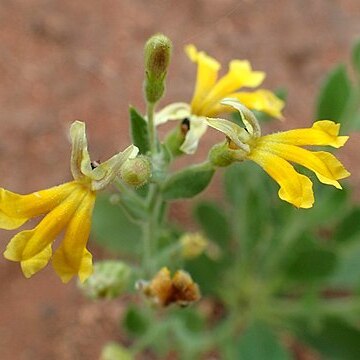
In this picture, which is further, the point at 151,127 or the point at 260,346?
the point at 260,346

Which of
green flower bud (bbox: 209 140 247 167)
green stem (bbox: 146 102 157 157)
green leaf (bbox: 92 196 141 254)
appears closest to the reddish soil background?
green leaf (bbox: 92 196 141 254)

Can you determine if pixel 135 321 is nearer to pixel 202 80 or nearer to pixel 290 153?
pixel 202 80

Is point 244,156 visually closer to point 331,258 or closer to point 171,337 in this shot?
point 331,258

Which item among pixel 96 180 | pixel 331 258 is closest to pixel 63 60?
pixel 331 258

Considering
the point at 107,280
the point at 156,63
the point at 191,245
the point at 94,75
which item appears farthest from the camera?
the point at 94,75

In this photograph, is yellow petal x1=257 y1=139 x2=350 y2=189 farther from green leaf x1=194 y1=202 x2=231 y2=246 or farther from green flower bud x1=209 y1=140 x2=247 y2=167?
green leaf x1=194 y1=202 x2=231 y2=246

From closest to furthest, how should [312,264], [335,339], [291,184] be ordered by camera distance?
1. [291,184]
2. [312,264]
3. [335,339]

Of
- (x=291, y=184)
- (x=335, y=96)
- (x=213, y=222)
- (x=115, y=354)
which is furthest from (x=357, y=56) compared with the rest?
(x=115, y=354)
